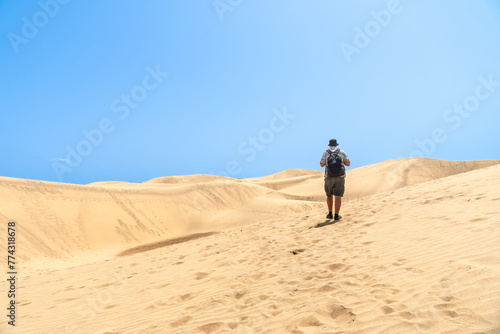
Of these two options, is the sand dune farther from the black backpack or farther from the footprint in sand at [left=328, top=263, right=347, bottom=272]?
the black backpack

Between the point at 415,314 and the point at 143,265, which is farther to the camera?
the point at 143,265

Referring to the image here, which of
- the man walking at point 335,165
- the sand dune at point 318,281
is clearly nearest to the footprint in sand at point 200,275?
the sand dune at point 318,281

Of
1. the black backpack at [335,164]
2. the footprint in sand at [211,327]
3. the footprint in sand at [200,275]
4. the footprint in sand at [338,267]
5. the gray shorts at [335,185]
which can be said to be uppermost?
the black backpack at [335,164]

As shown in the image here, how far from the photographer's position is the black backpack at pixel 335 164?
773cm

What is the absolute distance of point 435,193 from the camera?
8.58 metres

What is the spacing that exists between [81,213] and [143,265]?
10016 mm

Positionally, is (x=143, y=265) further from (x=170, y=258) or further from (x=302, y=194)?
(x=302, y=194)

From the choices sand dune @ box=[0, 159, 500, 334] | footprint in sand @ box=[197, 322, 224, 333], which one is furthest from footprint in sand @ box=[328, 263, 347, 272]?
footprint in sand @ box=[197, 322, 224, 333]

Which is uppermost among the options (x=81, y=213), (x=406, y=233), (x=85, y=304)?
(x=81, y=213)

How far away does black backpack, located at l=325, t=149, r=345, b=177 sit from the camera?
7.73 meters

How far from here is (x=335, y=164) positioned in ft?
25.5

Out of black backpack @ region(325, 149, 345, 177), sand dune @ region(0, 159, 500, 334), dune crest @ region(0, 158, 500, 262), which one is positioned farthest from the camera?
dune crest @ region(0, 158, 500, 262)

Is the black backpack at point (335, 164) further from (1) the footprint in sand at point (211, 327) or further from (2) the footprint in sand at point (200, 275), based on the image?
(1) the footprint in sand at point (211, 327)

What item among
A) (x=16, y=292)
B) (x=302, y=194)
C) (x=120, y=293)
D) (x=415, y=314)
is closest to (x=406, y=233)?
(x=415, y=314)
